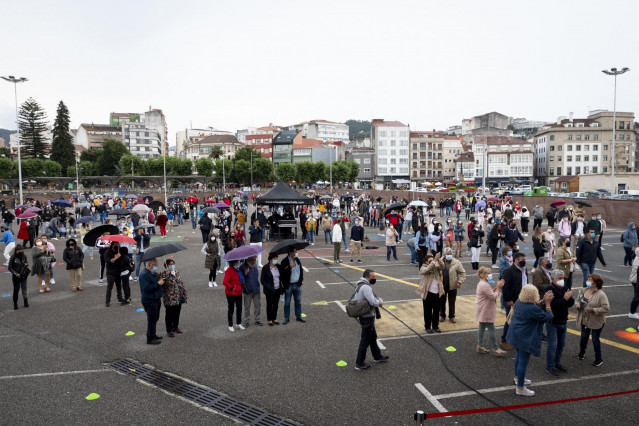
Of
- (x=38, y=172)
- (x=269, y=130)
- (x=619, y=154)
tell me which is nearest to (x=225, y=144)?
(x=269, y=130)

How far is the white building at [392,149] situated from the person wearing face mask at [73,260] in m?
89.6

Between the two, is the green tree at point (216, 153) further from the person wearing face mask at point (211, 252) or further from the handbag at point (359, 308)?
the handbag at point (359, 308)

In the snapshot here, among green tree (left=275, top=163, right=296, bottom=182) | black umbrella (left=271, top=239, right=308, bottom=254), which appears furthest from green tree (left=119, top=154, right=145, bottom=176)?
black umbrella (left=271, top=239, right=308, bottom=254)

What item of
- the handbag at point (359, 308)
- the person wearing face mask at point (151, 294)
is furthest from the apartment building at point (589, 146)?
the person wearing face mask at point (151, 294)

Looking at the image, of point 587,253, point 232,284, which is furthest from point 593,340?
point 232,284

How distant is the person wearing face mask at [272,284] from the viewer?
352 inches

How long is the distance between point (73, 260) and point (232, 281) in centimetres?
591

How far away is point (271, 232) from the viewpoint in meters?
22.4

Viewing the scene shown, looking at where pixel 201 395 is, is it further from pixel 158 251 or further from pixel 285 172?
pixel 285 172

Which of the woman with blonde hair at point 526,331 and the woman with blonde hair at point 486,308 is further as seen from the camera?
the woman with blonde hair at point 486,308

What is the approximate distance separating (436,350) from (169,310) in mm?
5258

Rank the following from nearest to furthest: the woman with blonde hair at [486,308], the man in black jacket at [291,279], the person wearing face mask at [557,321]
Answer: the person wearing face mask at [557,321] < the woman with blonde hair at [486,308] < the man in black jacket at [291,279]

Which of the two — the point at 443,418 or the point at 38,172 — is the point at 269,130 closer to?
the point at 38,172

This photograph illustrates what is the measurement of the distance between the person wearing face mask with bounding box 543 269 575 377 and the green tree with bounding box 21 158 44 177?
84.8 metres
